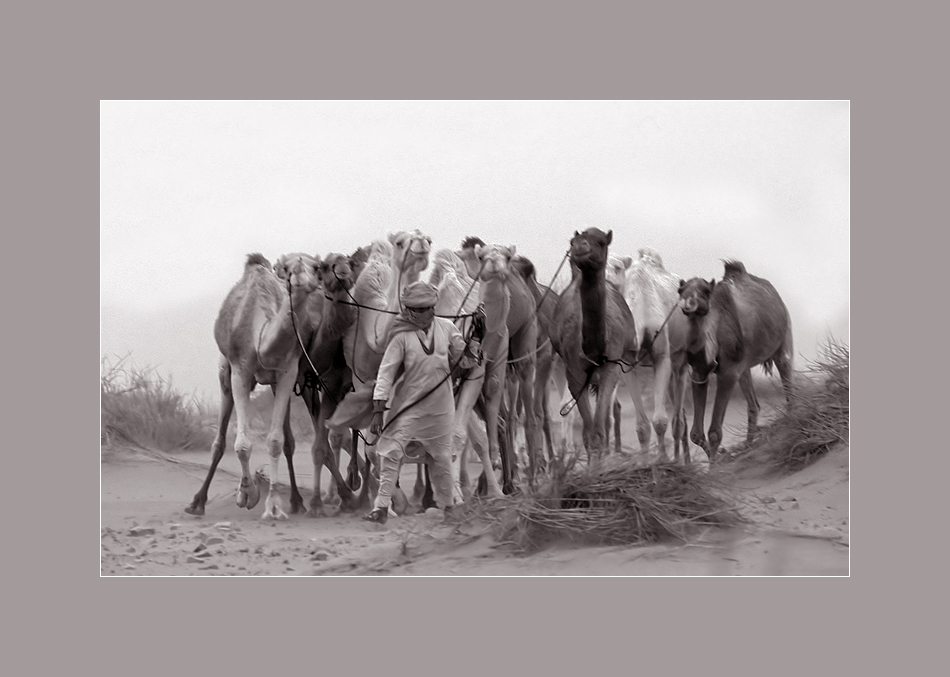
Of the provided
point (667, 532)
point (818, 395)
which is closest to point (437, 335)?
point (667, 532)

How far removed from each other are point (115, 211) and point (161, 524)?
3092 millimetres

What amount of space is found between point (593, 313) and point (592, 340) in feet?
0.99

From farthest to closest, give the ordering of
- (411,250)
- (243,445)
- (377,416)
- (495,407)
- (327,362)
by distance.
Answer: (495,407), (327,362), (243,445), (411,250), (377,416)

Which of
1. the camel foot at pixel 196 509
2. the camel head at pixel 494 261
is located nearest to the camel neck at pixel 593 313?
the camel head at pixel 494 261

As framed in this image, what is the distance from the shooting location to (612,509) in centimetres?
1359

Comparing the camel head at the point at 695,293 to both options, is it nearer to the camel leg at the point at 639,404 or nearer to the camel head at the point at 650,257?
the camel head at the point at 650,257

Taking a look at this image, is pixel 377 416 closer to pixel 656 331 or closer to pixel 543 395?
pixel 543 395

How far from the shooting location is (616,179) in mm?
15297

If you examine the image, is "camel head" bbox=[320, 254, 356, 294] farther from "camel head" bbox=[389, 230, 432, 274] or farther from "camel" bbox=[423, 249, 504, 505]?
"camel" bbox=[423, 249, 504, 505]

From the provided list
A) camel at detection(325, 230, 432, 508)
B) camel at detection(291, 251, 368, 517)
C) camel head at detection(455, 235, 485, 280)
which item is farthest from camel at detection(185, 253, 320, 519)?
camel head at detection(455, 235, 485, 280)

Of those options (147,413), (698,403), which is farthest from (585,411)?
(147,413)

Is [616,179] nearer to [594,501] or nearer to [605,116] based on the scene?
[605,116]

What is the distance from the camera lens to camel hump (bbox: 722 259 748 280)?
51.9 feet

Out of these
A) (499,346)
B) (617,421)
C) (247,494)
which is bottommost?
(247,494)
